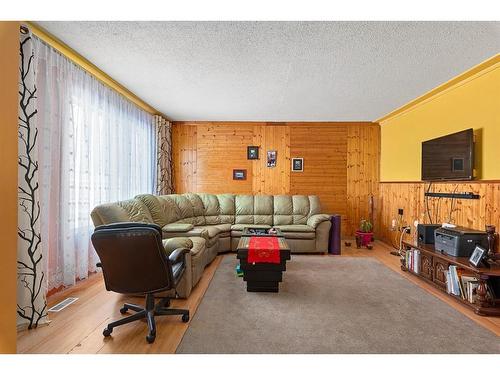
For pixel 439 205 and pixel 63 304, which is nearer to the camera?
pixel 63 304

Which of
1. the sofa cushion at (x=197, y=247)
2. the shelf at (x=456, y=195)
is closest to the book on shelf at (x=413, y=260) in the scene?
the shelf at (x=456, y=195)

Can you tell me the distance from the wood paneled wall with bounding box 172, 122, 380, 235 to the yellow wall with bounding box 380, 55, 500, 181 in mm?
584

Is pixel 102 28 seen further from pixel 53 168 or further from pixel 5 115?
pixel 53 168

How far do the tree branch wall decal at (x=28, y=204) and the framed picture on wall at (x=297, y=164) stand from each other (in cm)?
451

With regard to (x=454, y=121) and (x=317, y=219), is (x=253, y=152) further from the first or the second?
(x=454, y=121)

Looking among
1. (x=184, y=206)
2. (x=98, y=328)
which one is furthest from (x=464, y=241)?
(x=184, y=206)

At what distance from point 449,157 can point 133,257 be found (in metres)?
3.86

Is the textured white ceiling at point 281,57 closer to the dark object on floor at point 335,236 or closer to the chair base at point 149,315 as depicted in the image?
the dark object on floor at point 335,236

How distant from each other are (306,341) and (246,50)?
2.60m

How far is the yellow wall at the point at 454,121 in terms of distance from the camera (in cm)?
297

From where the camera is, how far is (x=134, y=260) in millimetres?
1910

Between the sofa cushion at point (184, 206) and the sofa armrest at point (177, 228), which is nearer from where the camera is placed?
the sofa armrest at point (177, 228)

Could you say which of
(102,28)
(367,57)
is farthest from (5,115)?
(367,57)

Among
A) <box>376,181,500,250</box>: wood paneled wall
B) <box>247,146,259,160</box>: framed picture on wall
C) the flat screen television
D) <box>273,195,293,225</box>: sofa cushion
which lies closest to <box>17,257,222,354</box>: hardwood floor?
<box>273,195,293,225</box>: sofa cushion
